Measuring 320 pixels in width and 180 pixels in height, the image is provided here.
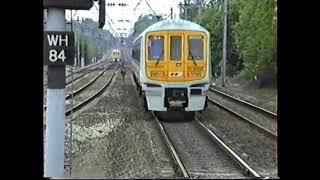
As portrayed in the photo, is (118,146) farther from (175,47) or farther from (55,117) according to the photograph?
(175,47)

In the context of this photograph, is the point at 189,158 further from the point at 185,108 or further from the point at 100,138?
the point at 185,108

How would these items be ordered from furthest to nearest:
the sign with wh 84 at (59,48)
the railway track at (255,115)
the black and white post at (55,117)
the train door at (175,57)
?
the train door at (175,57)
the railway track at (255,115)
the black and white post at (55,117)
the sign with wh 84 at (59,48)

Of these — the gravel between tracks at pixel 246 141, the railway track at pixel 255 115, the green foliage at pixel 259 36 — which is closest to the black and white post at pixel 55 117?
the gravel between tracks at pixel 246 141

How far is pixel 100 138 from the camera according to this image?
1195 centimetres

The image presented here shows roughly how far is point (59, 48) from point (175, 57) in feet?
29.1

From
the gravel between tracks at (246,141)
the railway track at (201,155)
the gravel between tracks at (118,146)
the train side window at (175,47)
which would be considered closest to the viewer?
the railway track at (201,155)

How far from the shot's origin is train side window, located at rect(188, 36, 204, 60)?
1512 centimetres

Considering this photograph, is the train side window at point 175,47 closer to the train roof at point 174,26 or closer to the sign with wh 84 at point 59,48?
the train roof at point 174,26

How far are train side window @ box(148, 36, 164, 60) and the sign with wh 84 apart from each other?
345 inches

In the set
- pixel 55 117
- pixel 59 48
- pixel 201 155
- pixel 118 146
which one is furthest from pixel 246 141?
pixel 59 48

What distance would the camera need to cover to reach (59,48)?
634 centimetres

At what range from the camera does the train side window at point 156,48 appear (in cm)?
1509

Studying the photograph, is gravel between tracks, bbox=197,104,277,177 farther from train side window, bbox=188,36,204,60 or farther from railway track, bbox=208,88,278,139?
train side window, bbox=188,36,204,60

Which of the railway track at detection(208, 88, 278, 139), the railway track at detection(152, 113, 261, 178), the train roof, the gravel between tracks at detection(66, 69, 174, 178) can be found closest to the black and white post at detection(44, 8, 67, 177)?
the gravel between tracks at detection(66, 69, 174, 178)
